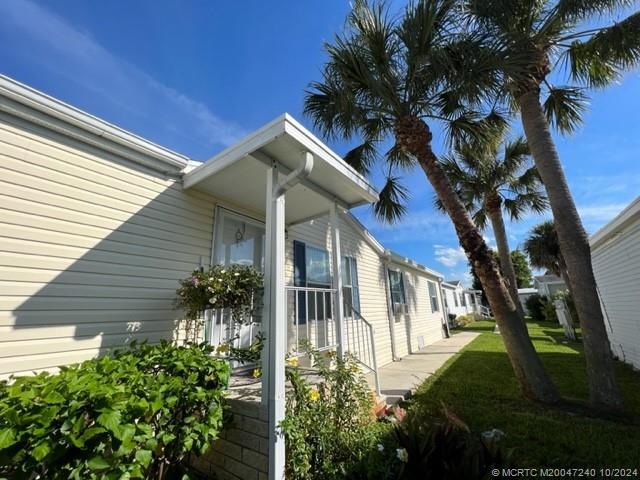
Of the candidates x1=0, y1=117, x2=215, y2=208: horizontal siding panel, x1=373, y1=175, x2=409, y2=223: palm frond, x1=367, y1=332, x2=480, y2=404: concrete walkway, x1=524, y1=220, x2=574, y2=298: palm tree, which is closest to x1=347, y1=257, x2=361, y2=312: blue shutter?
x1=373, y1=175, x2=409, y2=223: palm frond

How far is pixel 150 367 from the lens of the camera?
7.91ft

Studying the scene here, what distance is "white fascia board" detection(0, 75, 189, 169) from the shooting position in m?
2.73

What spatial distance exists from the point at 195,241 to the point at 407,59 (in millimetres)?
4575

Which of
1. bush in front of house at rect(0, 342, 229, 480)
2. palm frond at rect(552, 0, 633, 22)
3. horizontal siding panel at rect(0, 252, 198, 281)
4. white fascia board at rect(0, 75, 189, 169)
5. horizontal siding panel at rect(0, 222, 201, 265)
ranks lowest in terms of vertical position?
bush in front of house at rect(0, 342, 229, 480)

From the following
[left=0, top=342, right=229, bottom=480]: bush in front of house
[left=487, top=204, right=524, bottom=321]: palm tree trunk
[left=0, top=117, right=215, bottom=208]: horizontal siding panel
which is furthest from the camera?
[left=487, top=204, right=524, bottom=321]: palm tree trunk

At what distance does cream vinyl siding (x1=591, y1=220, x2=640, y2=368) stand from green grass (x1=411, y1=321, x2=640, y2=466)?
731mm

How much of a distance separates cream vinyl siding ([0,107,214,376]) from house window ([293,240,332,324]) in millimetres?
2291

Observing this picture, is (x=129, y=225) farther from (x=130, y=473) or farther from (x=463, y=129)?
(x=463, y=129)

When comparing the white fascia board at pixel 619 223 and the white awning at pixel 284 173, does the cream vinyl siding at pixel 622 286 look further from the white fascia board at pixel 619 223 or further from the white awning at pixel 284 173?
the white awning at pixel 284 173

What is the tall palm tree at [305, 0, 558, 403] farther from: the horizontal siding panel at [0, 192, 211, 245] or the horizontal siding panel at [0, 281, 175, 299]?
the horizontal siding panel at [0, 281, 175, 299]

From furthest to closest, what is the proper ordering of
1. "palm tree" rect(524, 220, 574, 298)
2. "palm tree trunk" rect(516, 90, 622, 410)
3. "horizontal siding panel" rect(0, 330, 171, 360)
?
"palm tree" rect(524, 220, 574, 298)
"palm tree trunk" rect(516, 90, 622, 410)
"horizontal siding panel" rect(0, 330, 171, 360)

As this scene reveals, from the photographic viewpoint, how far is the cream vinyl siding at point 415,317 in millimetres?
9953

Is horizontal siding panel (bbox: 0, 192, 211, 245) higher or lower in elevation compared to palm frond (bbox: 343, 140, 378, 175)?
lower

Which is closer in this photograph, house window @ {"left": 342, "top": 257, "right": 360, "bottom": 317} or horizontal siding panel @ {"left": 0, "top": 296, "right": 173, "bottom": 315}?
horizontal siding panel @ {"left": 0, "top": 296, "right": 173, "bottom": 315}
